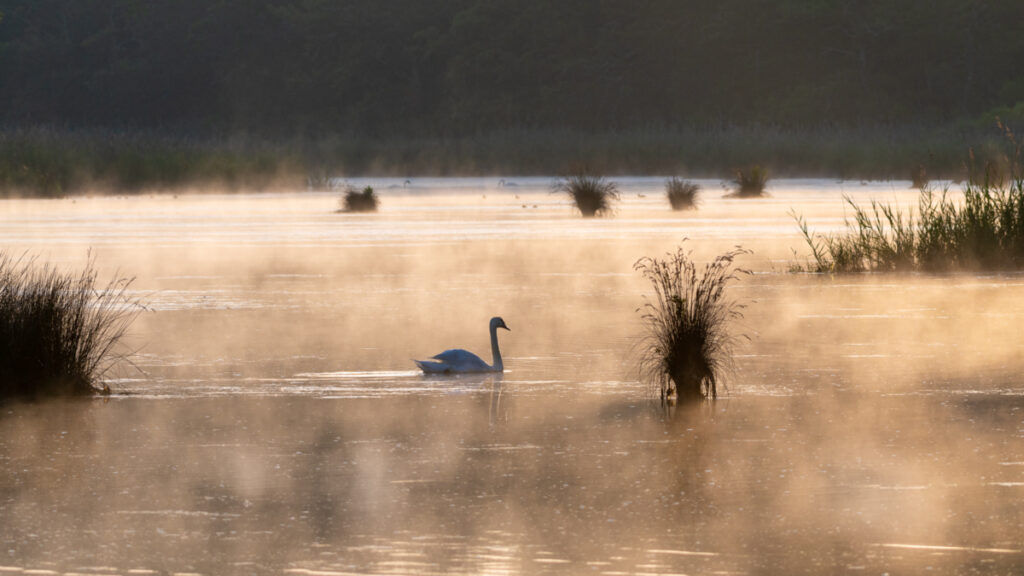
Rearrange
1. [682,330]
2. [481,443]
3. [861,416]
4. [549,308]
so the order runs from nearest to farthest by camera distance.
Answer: [481,443] < [861,416] < [682,330] < [549,308]

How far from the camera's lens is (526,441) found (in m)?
8.33

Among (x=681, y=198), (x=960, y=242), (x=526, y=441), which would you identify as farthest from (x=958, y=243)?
(x=681, y=198)

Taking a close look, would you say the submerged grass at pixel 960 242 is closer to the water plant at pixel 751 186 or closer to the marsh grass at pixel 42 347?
the marsh grass at pixel 42 347

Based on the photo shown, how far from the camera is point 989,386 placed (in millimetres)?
9906

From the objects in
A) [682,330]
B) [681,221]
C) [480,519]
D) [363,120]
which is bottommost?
[480,519]

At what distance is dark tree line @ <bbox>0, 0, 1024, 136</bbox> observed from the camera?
65.6 metres

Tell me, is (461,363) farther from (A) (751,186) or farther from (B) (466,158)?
(B) (466,158)

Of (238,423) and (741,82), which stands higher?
(741,82)

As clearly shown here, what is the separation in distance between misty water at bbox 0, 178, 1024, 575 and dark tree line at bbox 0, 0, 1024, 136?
50.4 meters

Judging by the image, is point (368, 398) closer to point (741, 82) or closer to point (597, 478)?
point (597, 478)

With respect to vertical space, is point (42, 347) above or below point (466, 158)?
below

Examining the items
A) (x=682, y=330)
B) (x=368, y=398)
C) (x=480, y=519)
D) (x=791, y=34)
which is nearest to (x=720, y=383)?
(x=682, y=330)

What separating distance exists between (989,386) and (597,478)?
3447mm

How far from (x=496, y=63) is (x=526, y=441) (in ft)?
203
